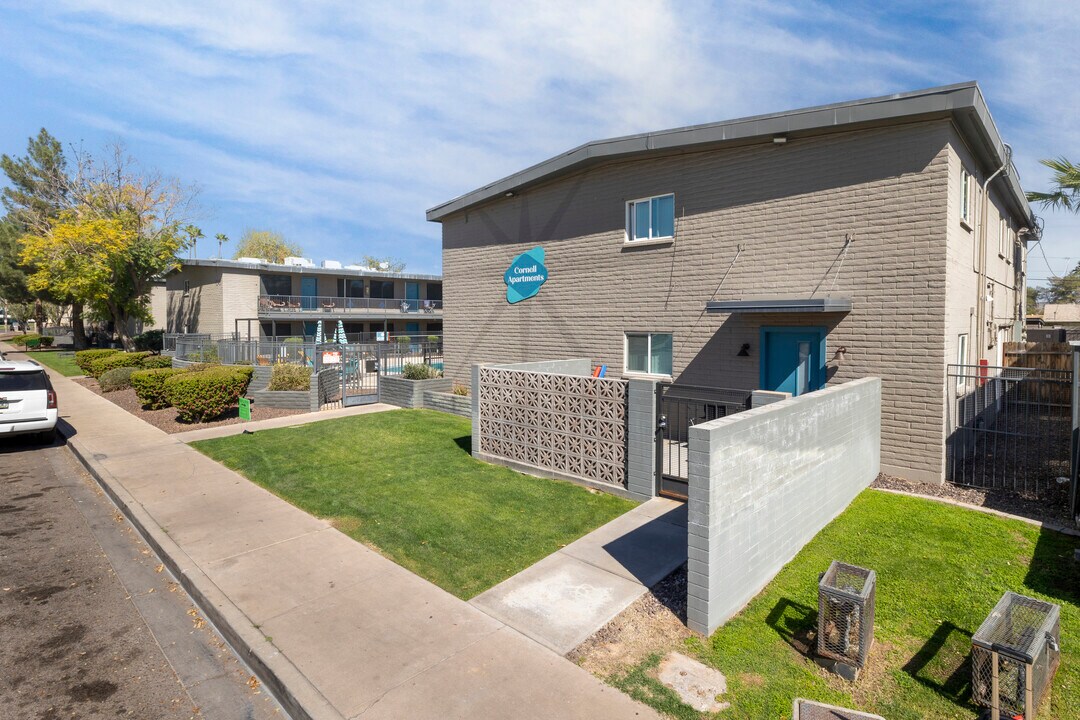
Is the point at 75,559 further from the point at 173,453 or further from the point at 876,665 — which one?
the point at 876,665

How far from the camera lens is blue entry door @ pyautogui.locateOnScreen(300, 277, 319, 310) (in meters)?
38.7

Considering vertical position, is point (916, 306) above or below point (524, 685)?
above

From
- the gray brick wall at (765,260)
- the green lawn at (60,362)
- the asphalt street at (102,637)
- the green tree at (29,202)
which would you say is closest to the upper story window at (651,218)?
the gray brick wall at (765,260)

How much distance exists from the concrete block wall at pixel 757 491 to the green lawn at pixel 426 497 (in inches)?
91.0

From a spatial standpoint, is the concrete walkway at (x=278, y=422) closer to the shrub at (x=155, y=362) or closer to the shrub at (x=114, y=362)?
the shrub at (x=155, y=362)

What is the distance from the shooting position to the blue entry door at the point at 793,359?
34.6 feet

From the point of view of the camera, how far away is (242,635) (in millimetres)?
5113

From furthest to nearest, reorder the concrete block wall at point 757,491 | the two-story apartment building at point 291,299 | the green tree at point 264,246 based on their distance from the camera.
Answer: the green tree at point 264,246
the two-story apartment building at point 291,299
the concrete block wall at point 757,491

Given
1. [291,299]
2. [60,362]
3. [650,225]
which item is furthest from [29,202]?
[650,225]

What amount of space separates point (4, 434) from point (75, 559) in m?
7.87

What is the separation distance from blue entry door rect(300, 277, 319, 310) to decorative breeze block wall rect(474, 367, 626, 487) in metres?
30.7

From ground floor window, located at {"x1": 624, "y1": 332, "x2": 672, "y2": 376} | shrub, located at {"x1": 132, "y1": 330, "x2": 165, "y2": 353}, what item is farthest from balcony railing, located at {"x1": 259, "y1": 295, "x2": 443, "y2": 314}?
ground floor window, located at {"x1": 624, "y1": 332, "x2": 672, "y2": 376}

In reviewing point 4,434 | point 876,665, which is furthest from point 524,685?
point 4,434

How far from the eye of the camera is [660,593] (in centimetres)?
589
